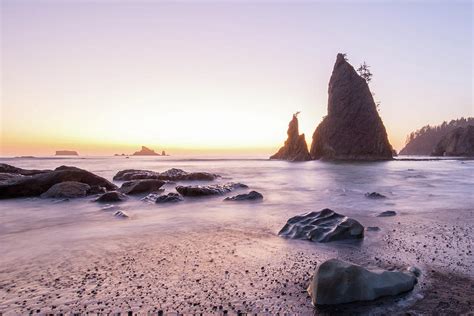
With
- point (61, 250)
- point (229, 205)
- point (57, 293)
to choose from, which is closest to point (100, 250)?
point (61, 250)

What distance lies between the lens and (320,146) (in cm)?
9206

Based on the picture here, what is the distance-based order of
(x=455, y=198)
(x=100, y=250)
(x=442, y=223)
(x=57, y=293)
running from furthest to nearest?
(x=455, y=198), (x=442, y=223), (x=100, y=250), (x=57, y=293)

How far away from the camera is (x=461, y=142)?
360 ft

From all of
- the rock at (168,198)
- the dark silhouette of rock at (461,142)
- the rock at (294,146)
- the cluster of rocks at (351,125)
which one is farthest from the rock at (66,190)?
the dark silhouette of rock at (461,142)

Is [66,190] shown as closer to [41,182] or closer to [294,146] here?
[41,182]

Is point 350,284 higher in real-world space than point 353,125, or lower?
lower

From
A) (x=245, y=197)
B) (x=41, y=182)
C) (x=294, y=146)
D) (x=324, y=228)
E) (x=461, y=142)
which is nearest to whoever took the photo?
(x=324, y=228)

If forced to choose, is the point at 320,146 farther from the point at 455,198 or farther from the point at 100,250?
the point at 100,250

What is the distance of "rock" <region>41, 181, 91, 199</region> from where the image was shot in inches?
579

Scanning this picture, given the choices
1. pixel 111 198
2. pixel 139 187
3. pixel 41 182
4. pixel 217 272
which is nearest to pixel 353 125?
pixel 139 187

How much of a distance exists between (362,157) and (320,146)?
42.5 ft

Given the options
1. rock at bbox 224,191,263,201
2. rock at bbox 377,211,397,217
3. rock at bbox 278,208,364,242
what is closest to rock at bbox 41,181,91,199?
rock at bbox 224,191,263,201

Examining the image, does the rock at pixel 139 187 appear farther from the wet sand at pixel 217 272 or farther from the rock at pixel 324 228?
the rock at pixel 324 228

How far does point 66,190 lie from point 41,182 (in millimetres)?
2110
